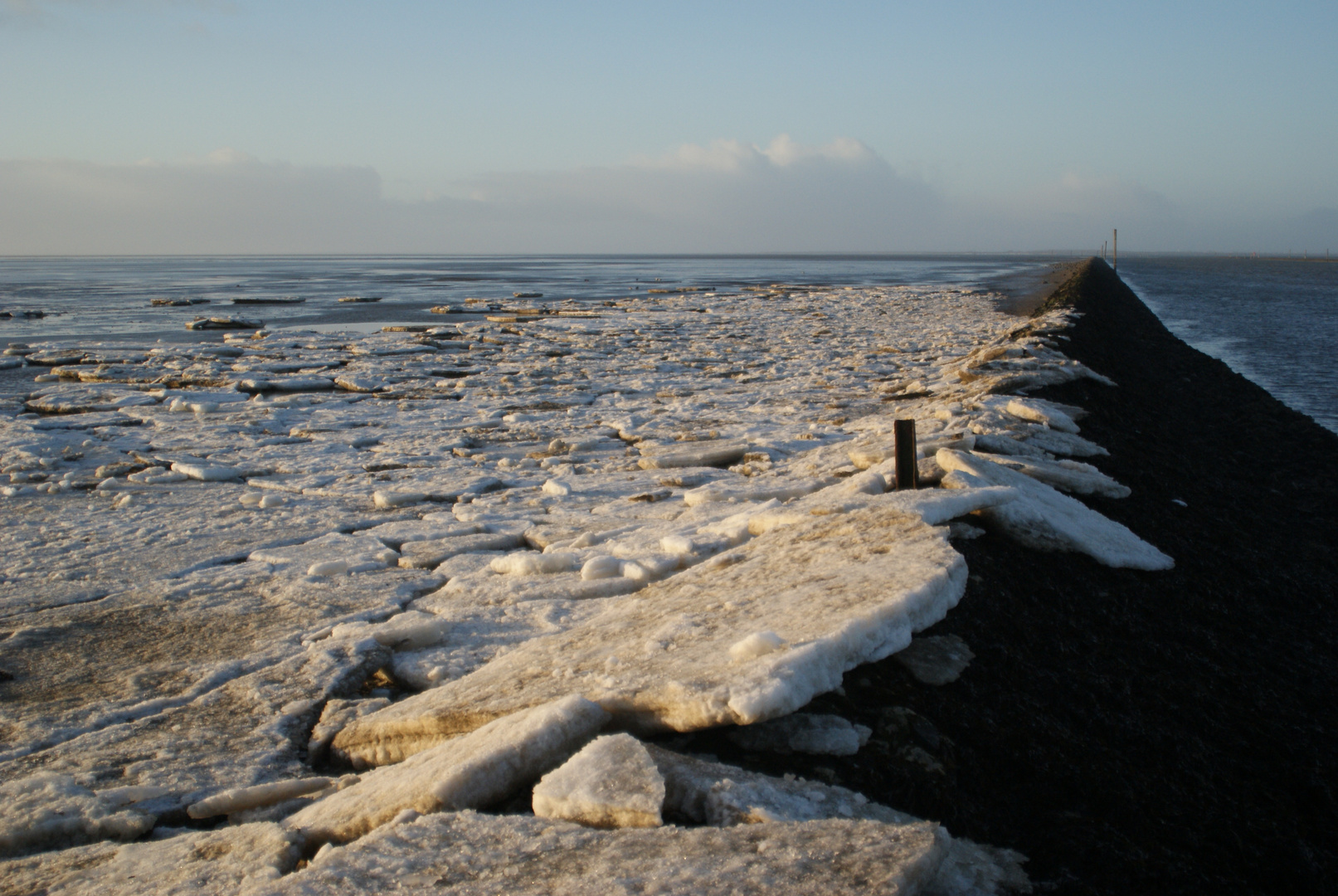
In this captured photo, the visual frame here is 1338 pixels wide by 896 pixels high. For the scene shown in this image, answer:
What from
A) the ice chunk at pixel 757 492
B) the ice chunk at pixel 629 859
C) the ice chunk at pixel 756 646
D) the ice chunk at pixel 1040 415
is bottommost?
the ice chunk at pixel 629 859

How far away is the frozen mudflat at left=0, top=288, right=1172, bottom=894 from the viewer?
133cm

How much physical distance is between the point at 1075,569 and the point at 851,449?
63.2 inches

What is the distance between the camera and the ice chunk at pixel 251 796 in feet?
5.54

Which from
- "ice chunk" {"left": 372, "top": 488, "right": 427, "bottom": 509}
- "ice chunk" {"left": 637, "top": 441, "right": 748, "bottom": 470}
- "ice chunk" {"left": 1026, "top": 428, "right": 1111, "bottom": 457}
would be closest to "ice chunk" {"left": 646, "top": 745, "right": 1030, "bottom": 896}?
"ice chunk" {"left": 372, "top": 488, "right": 427, "bottom": 509}

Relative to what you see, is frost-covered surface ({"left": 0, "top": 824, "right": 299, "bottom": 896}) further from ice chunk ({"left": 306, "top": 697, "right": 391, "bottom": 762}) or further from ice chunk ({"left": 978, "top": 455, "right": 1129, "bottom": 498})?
ice chunk ({"left": 978, "top": 455, "right": 1129, "bottom": 498})

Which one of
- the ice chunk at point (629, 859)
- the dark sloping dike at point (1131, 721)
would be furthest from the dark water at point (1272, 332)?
the ice chunk at point (629, 859)

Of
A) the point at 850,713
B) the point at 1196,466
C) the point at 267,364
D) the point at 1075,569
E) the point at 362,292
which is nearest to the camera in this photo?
the point at 850,713

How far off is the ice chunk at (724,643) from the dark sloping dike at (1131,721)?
116 mm

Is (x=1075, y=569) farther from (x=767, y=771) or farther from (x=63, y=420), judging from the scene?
(x=63, y=420)

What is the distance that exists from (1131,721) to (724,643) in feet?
3.24

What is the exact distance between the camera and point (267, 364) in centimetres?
894

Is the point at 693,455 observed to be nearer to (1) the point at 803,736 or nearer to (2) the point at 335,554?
(2) the point at 335,554

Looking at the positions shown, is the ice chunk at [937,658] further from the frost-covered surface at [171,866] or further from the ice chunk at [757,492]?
the ice chunk at [757,492]

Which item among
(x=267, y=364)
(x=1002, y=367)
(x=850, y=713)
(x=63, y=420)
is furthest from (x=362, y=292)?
(x=850, y=713)
